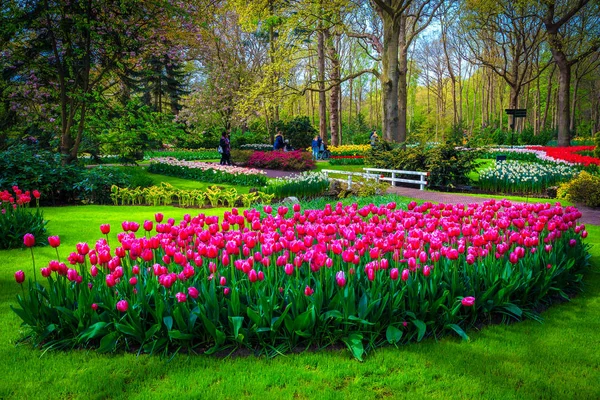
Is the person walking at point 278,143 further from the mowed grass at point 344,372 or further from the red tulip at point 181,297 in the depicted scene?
the red tulip at point 181,297

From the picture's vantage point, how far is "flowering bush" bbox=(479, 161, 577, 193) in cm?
1311

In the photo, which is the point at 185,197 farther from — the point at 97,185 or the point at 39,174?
the point at 39,174

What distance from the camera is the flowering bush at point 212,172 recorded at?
15836mm

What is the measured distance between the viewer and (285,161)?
21.3 m

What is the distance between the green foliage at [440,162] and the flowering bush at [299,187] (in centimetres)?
312

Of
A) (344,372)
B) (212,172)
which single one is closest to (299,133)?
(212,172)

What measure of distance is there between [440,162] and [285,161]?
8653mm

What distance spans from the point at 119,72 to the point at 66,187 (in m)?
5.40

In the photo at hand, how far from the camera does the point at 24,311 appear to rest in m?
3.60

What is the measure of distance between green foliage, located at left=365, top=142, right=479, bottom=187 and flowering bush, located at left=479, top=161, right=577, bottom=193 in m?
0.60

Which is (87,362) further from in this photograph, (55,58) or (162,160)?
(162,160)

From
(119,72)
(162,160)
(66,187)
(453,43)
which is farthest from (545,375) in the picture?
(453,43)

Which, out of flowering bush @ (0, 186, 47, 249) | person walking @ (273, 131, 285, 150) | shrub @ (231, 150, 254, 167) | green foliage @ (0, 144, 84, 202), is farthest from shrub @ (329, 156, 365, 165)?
flowering bush @ (0, 186, 47, 249)

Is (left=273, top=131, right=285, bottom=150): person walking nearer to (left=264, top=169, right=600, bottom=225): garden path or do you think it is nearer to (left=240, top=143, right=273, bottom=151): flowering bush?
(left=240, top=143, right=273, bottom=151): flowering bush
